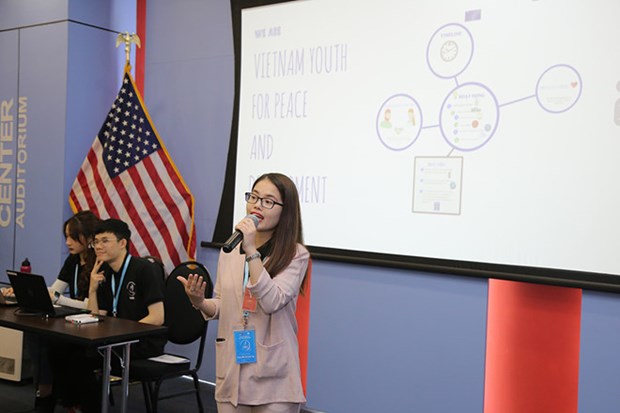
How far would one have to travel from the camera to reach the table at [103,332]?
9.93 feet

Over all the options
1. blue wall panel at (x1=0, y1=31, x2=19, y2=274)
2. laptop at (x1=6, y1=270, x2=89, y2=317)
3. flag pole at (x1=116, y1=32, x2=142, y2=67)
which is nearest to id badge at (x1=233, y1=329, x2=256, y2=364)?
laptop at (x1=6, y1=270, x2=89, y2=317)

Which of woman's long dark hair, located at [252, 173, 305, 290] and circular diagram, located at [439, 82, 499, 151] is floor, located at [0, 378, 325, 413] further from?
woman's long dark hair, located at [252, 173, 305, 290]

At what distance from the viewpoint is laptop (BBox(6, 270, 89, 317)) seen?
3.47 meters

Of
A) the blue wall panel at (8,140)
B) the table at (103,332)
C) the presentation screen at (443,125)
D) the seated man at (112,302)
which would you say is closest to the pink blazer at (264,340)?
the table at (103,332)

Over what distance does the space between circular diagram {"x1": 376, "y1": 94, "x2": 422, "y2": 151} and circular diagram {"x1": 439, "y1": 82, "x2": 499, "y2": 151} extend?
0.56ft

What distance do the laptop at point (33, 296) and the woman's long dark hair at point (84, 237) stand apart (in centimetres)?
45

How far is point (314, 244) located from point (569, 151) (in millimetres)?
1671

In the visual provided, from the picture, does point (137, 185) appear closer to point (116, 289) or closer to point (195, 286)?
point (116, 289)

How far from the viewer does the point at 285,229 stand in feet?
7.70

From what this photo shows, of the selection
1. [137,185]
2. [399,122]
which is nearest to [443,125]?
[399,122]

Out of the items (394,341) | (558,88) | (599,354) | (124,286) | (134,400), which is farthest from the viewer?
(134,400)

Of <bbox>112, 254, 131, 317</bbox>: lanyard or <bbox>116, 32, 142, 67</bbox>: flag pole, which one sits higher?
<bbox>116, 32, 142, 67</bbox>: flag pole

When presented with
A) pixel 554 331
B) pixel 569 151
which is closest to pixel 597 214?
pixel 569 151

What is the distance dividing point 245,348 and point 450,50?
2295 mm
